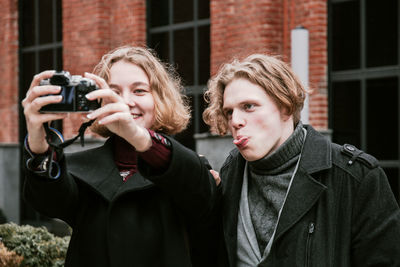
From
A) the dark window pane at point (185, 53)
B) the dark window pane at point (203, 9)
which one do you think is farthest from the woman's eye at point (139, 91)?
the dark window pane at point (185, 53)

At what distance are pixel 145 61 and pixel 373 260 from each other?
1.10m

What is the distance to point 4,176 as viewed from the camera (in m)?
11.8

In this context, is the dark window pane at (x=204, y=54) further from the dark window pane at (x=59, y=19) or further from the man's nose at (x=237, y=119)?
the man's nose at (x=237, y=119)

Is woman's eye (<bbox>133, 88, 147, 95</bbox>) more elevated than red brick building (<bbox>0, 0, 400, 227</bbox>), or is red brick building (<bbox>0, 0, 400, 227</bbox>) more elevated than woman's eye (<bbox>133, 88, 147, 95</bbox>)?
red brick building (<bbox>0, 0, 400, 227</bbox>)

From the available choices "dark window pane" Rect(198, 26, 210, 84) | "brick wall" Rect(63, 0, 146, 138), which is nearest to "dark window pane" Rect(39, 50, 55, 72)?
"brick wall" Rect(63, 0, 146, 138)

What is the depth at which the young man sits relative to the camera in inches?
86.6

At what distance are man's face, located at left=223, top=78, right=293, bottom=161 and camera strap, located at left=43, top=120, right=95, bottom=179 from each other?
52cm

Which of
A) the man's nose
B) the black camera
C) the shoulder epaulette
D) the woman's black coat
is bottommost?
the woman's black coat

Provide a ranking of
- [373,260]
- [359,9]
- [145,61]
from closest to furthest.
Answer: [373,260] < [145,61] < [359,9]

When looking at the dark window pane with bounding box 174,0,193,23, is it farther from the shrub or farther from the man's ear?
the man's ear

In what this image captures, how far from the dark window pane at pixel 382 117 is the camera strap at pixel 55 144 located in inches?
201

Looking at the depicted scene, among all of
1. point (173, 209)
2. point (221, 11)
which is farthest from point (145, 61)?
point (221, 11)

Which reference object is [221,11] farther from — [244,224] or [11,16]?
[244,224]

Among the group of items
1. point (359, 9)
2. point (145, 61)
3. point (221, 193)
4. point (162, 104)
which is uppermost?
point (359, 9)
